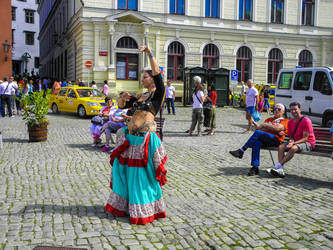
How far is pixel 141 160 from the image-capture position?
4500 mm

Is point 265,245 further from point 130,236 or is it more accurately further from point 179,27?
point 179,27

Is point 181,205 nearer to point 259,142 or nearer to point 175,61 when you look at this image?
point 259,142

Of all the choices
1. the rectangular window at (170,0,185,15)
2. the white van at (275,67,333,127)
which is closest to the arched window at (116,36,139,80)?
the rectangular window at (170,0,185,15)

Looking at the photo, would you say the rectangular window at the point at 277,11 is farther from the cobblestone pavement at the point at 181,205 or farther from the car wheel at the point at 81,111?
the cobblestone pavement at the point at 181,205

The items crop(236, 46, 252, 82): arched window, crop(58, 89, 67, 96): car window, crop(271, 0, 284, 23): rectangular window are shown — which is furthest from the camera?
crop(271, 0, 284, 23): rectangular window

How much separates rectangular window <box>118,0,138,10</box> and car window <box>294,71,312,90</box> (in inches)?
684

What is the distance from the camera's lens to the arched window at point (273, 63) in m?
31.4

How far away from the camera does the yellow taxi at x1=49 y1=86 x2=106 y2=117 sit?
17.9m

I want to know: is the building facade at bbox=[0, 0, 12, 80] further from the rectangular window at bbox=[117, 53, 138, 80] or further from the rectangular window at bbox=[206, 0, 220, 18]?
the rectangular window at bbox=[206, 0, 220, 18]

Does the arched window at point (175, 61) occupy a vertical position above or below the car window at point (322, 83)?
above

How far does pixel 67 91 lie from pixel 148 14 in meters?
11.2

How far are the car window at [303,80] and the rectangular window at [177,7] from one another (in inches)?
679

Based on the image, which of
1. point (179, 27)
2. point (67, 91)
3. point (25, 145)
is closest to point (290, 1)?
point (179, 27)

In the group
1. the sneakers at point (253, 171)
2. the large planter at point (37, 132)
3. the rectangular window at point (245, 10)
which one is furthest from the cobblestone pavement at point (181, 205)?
the rectangular window at point (245, 10)
